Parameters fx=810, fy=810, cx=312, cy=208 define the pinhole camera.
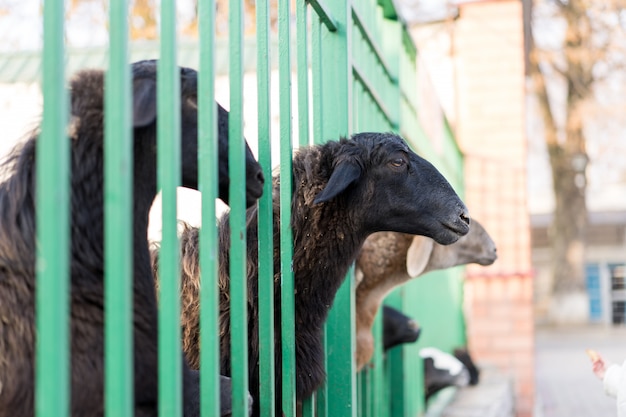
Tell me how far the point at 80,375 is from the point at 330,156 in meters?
1.76

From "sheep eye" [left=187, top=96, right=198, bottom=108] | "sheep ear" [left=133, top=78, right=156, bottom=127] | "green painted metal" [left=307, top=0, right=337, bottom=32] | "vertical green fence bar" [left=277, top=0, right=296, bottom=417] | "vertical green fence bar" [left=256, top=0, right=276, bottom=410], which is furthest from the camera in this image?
Answer: "green painted metal" [left=307, top=0, right=337, bottom=32]

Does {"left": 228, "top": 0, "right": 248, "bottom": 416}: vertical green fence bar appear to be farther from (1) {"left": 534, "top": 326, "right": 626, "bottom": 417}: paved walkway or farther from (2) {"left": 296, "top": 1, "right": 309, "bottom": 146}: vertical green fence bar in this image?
(1) {"left": 534, "top": 326, "right": 626, "bottom": 417}: paved walkway

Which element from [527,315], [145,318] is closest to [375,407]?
[145,318]

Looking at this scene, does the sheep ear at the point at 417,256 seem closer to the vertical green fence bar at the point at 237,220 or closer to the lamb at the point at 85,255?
the vertical green fence bar at the point at 237,220

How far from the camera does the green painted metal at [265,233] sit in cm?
276

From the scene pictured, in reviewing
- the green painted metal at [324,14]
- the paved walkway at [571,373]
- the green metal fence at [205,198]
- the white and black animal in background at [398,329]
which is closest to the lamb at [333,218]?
the green metal fence at [205,198]

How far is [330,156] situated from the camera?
3480 millimetres

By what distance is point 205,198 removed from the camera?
7.24ft

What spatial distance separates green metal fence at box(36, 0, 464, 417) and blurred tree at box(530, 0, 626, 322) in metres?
16.1

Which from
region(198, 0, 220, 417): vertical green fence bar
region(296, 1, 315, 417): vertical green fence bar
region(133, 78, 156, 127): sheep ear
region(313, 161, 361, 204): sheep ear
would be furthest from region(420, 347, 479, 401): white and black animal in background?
region(133, 78, 156, 127): sheep ear

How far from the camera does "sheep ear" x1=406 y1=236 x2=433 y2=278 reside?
16.3 ft

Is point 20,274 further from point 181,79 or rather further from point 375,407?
point 375,407

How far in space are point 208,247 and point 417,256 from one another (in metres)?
2.94

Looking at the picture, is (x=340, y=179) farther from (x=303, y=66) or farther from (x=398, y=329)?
(x=398, y=329)
